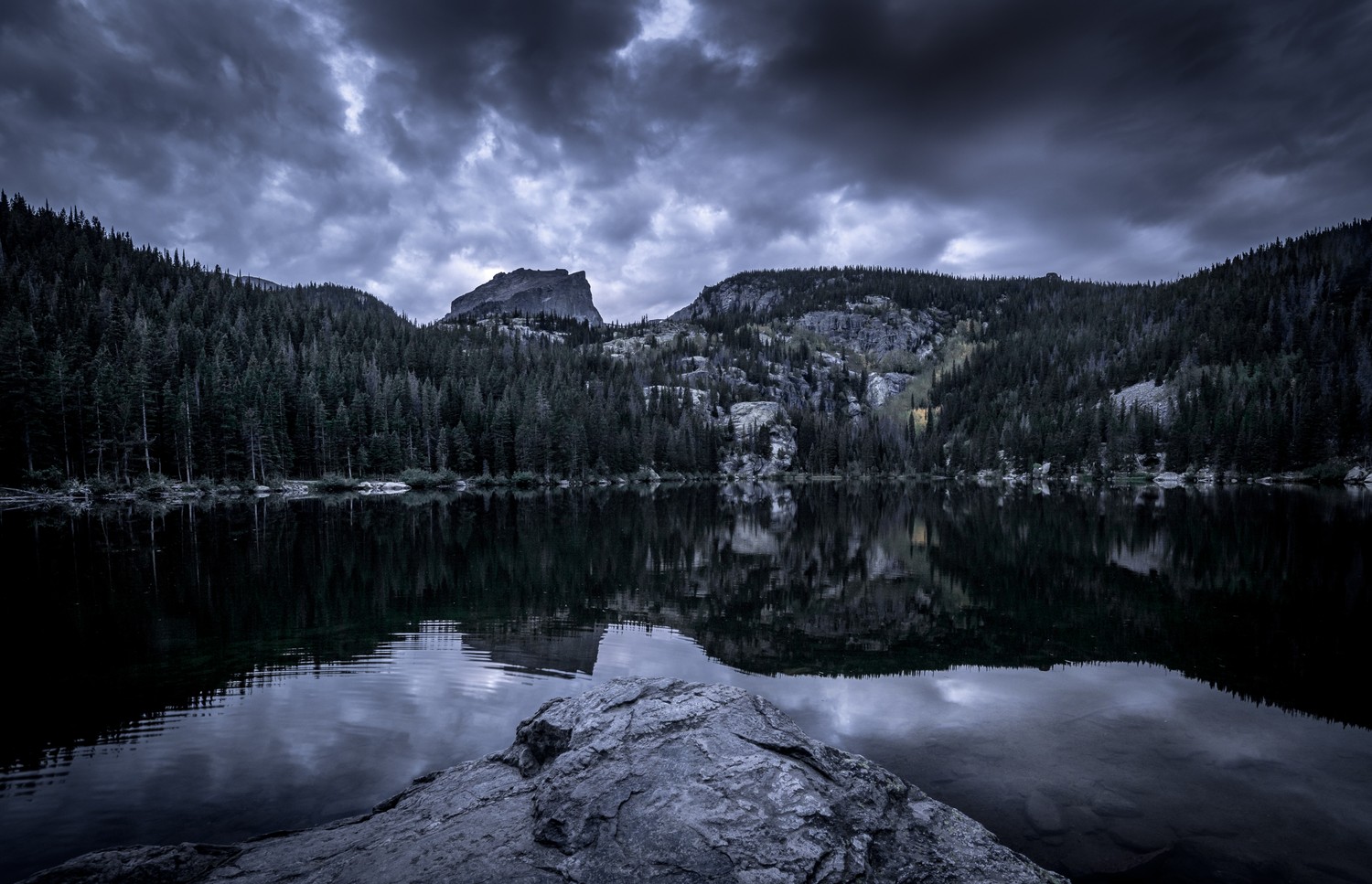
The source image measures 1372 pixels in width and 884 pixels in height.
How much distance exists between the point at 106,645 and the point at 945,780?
1771 cm

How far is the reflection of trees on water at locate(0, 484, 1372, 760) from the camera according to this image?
13.0 m

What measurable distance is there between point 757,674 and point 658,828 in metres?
8.94

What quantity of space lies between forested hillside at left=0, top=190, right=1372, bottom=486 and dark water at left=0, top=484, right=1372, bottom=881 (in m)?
56.9

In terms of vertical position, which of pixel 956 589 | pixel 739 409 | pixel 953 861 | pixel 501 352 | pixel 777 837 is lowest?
pixel 956 589

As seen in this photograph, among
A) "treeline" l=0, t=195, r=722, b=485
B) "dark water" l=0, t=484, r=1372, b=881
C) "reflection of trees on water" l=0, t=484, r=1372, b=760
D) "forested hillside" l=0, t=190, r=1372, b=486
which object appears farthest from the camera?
"forested hillside" l=0, t=190, r=1372, b=486

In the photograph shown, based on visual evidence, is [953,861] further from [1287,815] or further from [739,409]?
[739,409]

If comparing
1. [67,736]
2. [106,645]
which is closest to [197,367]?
[106,645]

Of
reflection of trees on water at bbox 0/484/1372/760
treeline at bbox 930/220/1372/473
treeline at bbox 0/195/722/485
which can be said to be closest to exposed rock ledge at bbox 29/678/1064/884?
reflection of trees on water at bbox 0/484/1372/760

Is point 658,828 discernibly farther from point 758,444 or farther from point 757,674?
point 758,444

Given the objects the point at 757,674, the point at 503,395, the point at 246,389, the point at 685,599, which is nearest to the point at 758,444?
the point at 503,395

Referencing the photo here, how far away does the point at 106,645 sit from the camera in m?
13.8

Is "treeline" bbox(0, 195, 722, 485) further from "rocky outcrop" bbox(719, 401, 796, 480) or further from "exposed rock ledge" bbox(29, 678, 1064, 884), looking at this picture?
"exposed rock ledge" bbox(29, 678, 1064, 884)

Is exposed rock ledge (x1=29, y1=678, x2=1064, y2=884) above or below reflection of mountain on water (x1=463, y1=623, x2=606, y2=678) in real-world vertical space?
above

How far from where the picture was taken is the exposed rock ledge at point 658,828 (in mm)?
4613
